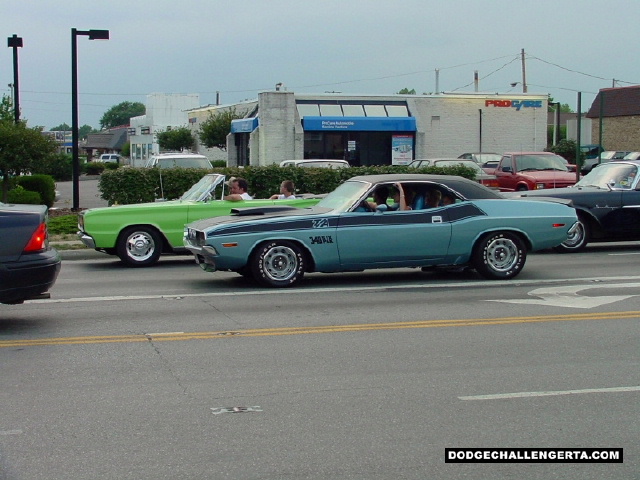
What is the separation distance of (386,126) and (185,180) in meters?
25.5

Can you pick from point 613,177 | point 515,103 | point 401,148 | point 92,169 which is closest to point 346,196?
point 613,177

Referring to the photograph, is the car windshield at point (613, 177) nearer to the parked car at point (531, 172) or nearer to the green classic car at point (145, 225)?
the green classic car at point (145, 225)

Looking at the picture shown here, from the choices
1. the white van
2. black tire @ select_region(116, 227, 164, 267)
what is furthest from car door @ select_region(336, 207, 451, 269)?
the white van

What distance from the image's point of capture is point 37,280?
8922mm

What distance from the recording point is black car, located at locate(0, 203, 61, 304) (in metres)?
8.79

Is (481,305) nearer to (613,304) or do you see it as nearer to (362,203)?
(613,304)

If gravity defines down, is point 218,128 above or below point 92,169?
above

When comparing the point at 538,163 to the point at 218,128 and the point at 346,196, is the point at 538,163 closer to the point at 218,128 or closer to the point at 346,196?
the point at 346,196

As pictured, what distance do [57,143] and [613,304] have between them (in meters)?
20.6

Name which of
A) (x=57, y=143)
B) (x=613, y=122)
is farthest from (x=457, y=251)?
(x=613, y=122)

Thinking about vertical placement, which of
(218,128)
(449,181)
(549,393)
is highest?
(218,128)

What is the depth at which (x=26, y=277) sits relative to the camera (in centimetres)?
885

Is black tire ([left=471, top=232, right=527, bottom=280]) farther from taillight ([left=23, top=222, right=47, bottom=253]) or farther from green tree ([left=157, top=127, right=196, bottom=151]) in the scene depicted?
green tree ([left=157, top=127, right=196, bottom=151])

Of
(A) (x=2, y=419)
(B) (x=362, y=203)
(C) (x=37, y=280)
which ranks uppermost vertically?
(B) (x=362, y=203)
